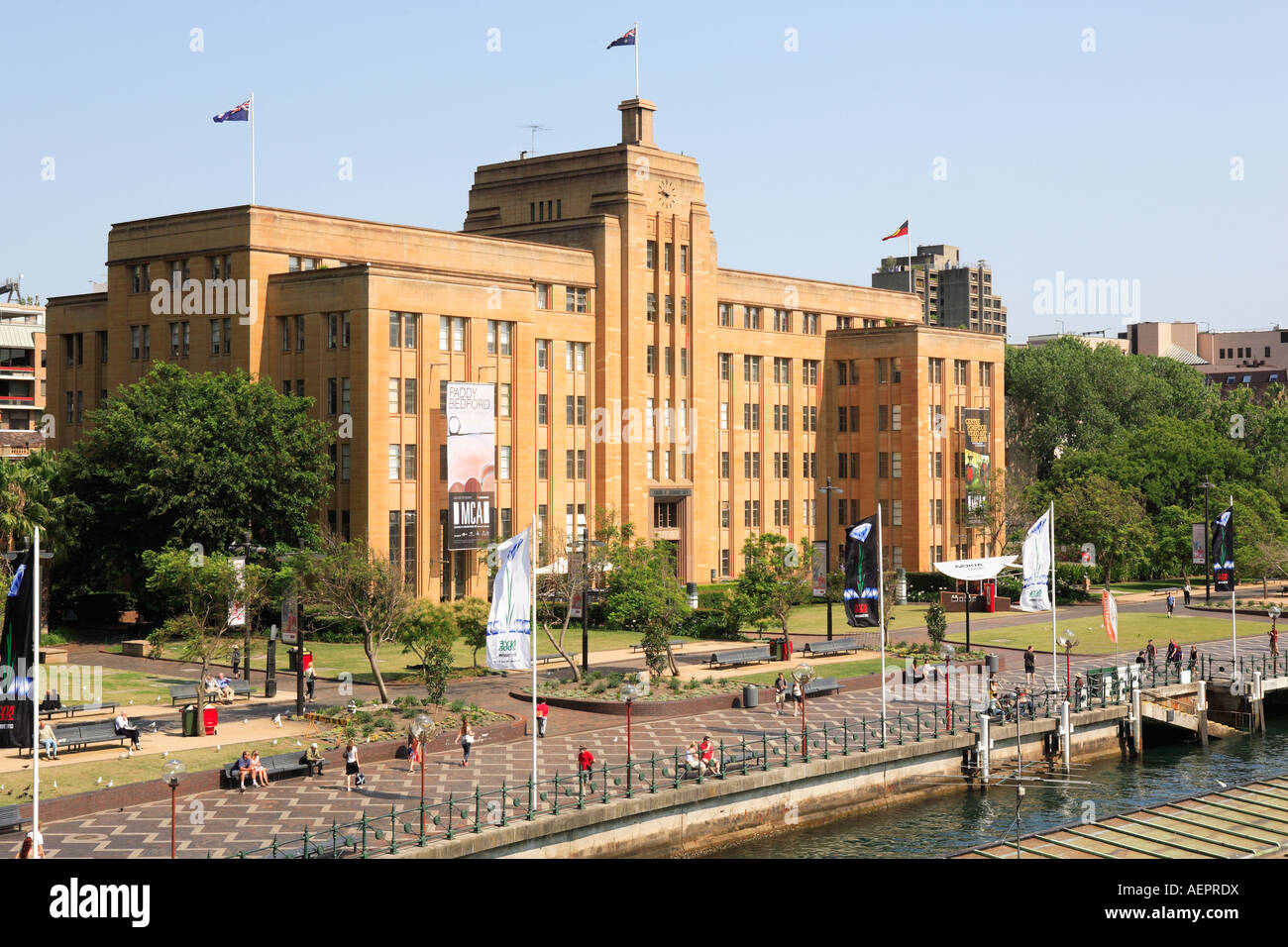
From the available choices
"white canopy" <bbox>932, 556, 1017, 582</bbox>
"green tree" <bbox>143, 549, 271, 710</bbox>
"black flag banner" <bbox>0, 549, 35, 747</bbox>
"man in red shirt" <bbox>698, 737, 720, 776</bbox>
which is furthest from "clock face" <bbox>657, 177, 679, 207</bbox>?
"black flag banner" <bbox>0, 549, 35, 747</bbox>

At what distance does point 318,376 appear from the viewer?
7062 centimetres

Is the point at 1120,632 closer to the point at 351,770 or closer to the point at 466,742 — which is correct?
the point at 466,742

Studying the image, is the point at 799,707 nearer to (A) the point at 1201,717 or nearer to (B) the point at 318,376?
(A) the point at 1201,717

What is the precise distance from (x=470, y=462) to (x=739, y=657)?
60.7 ft

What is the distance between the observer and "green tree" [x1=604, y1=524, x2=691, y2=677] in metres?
51.3

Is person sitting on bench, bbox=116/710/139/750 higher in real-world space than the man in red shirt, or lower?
higher

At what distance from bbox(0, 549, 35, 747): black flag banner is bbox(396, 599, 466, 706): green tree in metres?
17.3

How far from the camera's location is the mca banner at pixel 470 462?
6819 cm

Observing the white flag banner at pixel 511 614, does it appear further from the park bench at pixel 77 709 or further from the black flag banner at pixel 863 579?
the park bench at pixel 77 709

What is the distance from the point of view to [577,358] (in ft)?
271

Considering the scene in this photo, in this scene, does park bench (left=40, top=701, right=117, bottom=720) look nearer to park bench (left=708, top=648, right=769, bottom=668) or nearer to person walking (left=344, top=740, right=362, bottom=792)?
person walking (left=344, top=740, right=362, bottom=792)

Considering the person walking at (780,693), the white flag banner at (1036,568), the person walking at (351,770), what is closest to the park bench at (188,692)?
the person walking at (351,770)

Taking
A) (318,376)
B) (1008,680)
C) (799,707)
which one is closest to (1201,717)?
(1008,680)

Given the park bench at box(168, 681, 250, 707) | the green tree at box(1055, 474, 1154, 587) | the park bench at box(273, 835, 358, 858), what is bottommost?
the park bench at box(273, 835, 358, 858)
